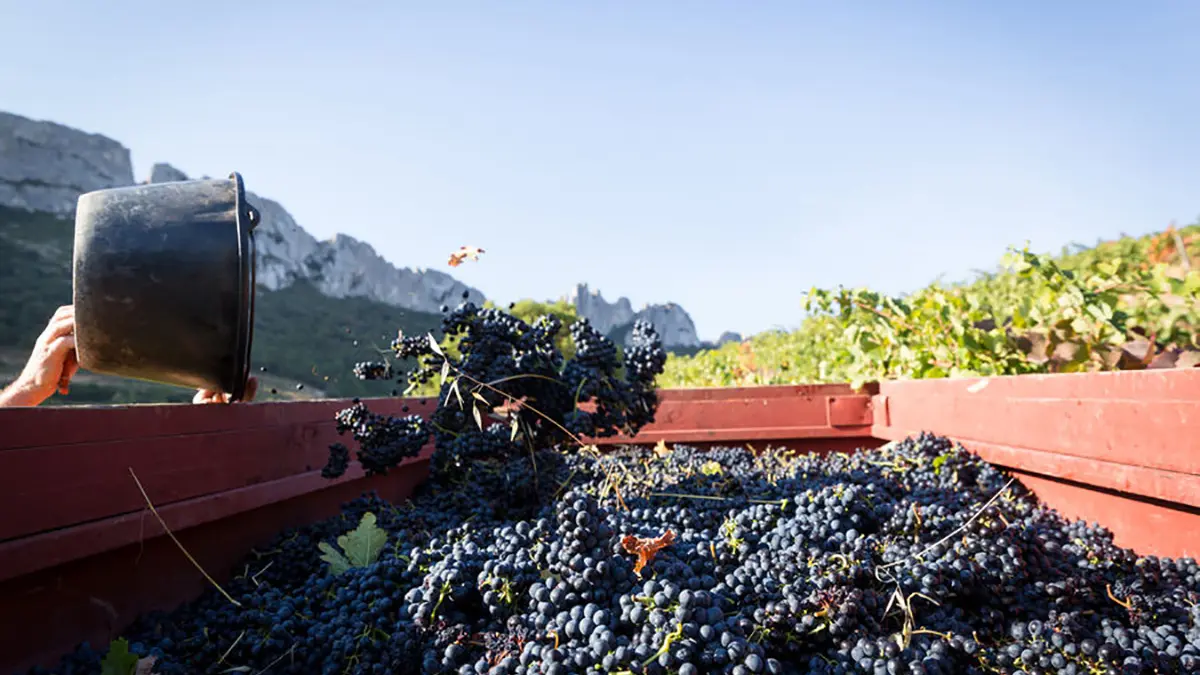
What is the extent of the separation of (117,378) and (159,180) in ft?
74.0

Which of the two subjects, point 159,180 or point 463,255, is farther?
point 159,180

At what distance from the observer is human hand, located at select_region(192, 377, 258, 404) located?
1.79 meters

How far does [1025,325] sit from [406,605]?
303 centimetres

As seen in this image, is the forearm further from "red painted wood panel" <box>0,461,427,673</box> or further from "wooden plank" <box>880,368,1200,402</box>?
"wooden plank" <box>880,368,1200,402</box>

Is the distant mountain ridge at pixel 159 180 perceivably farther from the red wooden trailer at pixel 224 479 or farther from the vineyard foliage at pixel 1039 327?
the red wooden trailer at pixel 224 479

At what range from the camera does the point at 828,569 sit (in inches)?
55.4

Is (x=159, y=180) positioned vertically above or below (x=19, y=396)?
above

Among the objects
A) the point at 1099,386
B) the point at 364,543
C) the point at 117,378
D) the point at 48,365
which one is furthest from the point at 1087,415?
the point at 117,378

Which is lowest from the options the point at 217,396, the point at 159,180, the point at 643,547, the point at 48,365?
the point at 643,547

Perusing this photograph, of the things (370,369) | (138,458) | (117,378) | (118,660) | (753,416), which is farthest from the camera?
(117,378)

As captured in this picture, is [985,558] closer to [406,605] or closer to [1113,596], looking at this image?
[1113,596]

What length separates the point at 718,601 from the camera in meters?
1.27

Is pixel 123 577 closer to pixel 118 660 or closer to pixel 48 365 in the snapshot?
pixel 118 660

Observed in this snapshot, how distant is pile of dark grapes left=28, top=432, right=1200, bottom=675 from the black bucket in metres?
0.62
